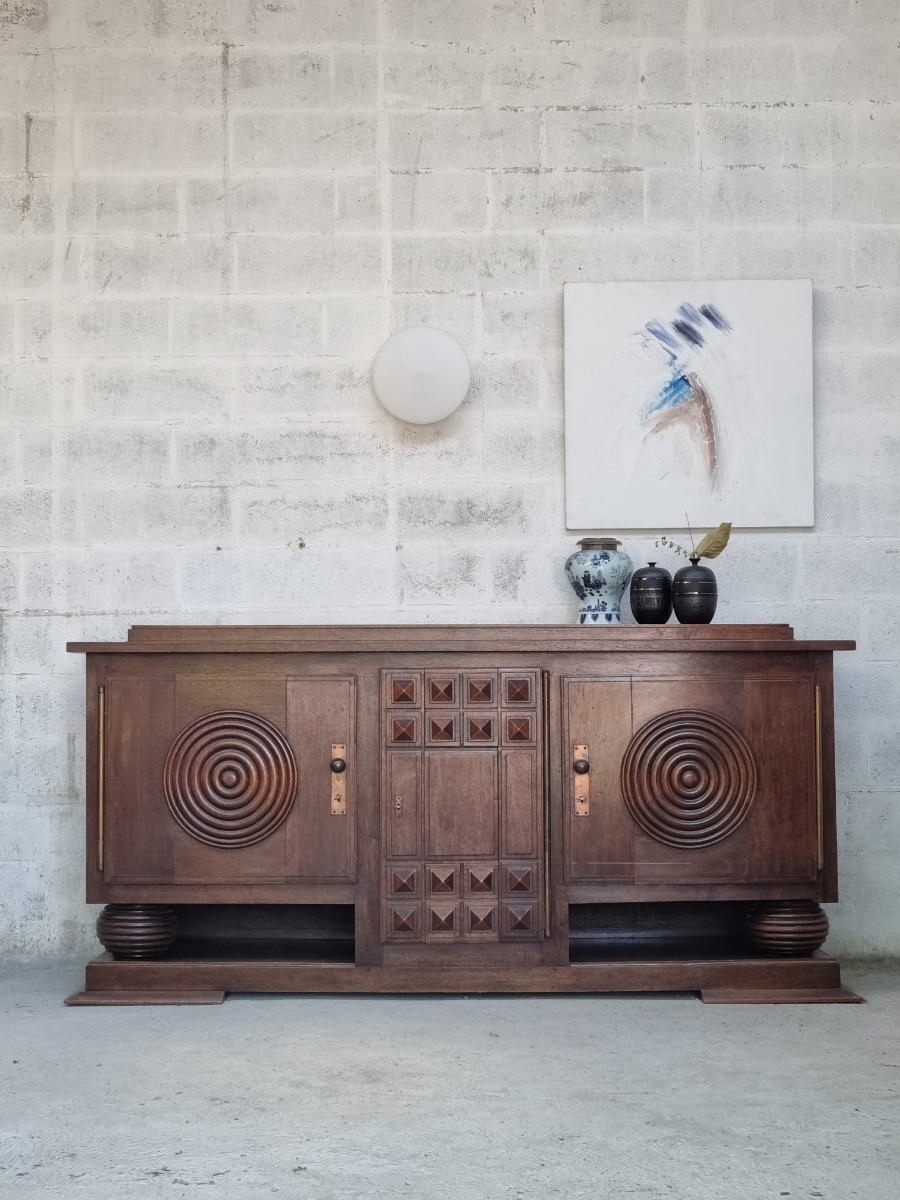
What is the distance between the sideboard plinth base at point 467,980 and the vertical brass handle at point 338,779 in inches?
15.5

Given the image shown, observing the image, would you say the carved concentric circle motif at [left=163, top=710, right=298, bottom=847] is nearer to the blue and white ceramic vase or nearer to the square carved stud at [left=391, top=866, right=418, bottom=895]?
the square carved stud at [left=391, top=866, right=418, bottom=895]

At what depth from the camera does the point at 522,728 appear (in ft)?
10.4

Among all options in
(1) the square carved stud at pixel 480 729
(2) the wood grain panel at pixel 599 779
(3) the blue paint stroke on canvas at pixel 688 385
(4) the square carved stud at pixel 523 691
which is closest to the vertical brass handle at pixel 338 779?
(1) the square carved stud at pixel 480 729

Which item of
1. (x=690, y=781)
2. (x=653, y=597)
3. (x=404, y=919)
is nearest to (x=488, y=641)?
(x=653, y=597)

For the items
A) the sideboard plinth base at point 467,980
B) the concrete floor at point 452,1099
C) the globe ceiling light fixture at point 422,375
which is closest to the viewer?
the concrete floor at point 452,1099

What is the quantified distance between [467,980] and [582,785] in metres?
0.56

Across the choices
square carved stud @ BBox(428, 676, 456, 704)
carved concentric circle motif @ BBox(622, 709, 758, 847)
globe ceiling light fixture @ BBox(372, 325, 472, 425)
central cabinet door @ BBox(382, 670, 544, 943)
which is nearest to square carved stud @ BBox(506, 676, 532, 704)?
central cabinet door @ BBox(382, 670, 544, 943)

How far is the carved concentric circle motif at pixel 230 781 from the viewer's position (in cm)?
314

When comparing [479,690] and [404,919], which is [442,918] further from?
[479,690]

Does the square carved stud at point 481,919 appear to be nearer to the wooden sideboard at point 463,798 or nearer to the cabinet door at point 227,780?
the wooden sideboard at point 463,798

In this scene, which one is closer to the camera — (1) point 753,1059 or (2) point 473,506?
(1) point 753,1059

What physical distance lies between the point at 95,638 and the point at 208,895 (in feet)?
3.18

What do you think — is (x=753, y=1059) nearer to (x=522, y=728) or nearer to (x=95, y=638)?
(x=522, y=728)

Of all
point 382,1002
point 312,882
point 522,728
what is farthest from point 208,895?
point 522,728
